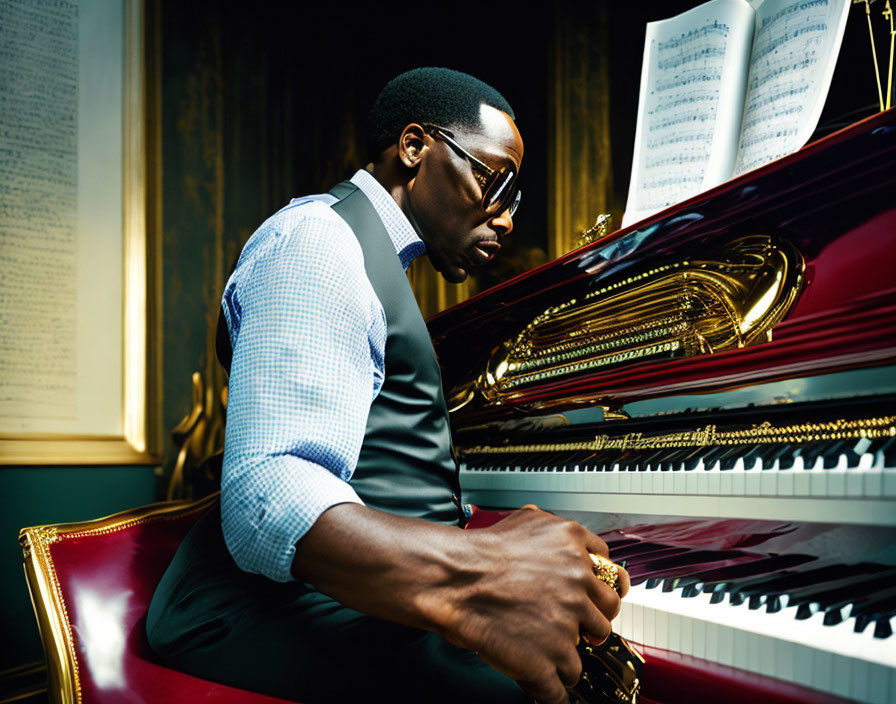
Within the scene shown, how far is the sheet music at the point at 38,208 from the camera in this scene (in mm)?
2857

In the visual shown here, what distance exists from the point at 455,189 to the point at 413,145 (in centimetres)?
13

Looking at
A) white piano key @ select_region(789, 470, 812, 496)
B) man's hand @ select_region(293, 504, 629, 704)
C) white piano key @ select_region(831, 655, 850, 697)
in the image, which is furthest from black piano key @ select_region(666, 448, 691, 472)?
man's hand @ select_region(293, 504, 629, 704)

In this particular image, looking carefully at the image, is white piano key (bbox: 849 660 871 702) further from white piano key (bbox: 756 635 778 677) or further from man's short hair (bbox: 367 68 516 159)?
man's short hair (bbox: 367 68 516 159)

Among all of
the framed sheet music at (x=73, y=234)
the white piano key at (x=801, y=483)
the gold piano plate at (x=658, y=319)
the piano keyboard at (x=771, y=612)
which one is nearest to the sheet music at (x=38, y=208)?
the framed sheet music at (x=73, y=234)

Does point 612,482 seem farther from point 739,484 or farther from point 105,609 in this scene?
point 105,609

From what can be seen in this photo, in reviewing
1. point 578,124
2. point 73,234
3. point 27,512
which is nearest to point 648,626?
point 578,124

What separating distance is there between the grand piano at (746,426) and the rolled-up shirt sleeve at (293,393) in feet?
1.99

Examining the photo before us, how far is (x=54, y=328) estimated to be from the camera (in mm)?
2973

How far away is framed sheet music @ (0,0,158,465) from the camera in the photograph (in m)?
2.87

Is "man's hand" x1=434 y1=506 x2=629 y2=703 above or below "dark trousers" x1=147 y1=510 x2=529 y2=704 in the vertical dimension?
above

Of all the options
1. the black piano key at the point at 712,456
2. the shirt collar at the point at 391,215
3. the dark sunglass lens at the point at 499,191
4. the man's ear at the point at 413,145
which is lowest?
the black piano key at the point at 712,456

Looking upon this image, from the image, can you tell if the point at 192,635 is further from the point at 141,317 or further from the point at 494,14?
the point at 494,14

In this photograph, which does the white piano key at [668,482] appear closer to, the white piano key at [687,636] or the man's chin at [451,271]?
the white piano key at [687,636]

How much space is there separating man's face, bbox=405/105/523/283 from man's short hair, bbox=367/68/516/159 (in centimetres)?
3
